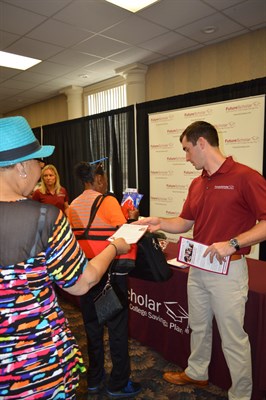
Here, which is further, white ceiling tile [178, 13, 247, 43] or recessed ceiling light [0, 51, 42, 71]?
recessed ceiling light [0, 51, 42, 71]

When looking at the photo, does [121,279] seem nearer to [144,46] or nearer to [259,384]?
[259,384]

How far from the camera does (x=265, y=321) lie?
171 centimetres

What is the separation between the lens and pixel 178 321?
7.15 feet

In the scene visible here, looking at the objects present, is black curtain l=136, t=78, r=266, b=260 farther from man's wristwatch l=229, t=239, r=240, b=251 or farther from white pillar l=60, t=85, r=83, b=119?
man's wristwatch l=229, t=239, r=240, b=251

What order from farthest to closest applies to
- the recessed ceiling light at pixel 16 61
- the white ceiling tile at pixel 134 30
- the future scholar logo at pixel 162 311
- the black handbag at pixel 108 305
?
1. the recessed ceiling light at pixel 16 61
2. the white ceiling tile at pixel 134 30
3. the future scholar logo at pixel 162 311
4. the black handbag at pixel 108 305

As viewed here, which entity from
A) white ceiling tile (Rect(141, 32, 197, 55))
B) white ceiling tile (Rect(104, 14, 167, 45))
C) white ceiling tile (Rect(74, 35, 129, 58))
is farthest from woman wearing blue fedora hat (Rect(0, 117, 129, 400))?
white ceiling tile (Rect(141, 32, 197, 55))

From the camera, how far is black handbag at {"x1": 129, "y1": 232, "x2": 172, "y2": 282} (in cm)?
180

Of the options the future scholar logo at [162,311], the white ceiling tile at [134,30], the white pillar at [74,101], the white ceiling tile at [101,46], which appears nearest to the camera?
the future scholar logo at [162,311]

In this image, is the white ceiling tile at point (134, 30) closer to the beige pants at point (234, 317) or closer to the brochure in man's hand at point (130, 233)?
the brochure in man's hand at point (130, 233)

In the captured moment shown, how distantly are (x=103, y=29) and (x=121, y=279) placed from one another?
3006 millimetres

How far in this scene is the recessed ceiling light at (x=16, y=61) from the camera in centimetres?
443

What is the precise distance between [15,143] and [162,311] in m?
1.81

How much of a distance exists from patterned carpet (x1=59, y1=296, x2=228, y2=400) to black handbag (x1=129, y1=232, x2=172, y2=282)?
807mm

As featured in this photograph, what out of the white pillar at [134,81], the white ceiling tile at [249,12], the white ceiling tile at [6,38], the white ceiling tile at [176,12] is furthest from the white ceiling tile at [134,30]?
the white ceiling tile at [6,38]
